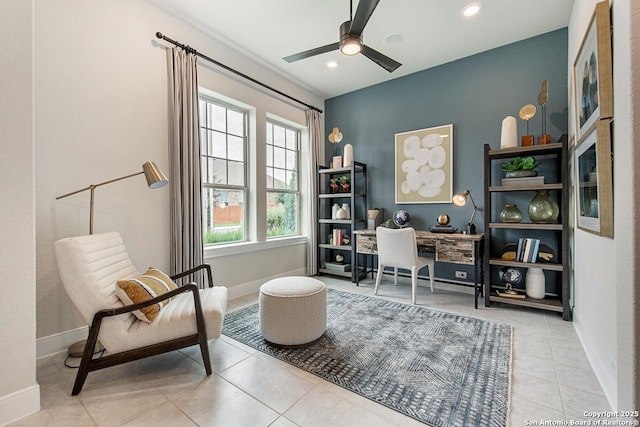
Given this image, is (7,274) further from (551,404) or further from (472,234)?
(472,234)

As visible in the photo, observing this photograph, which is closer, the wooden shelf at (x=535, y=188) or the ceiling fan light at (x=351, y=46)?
the ceiling fan light at (x=351, y=46)

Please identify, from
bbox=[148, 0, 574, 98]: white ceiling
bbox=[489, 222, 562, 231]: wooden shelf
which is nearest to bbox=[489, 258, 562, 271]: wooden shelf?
bbox=[489, 222, 562, 231]: wooden shelf

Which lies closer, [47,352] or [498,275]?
[47,352]

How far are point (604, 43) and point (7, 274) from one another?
3.38 m

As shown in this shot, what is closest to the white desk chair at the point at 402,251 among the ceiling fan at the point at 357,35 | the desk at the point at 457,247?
the desk at the point at 457,247

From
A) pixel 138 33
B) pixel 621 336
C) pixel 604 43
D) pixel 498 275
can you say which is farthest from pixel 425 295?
pixel 138 33

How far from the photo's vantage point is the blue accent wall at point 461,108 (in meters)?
3.12

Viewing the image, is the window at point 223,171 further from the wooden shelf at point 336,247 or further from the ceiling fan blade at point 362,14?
the ceiling fan blade at point 362,14

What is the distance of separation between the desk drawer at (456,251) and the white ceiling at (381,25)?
2340mm

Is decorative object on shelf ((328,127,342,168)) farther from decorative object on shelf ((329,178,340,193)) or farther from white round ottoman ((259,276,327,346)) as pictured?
white round ottoman ((259,276,327,346))

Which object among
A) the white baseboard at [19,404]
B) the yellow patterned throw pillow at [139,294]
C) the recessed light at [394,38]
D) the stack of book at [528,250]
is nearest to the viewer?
the white baseboard at [19,404]

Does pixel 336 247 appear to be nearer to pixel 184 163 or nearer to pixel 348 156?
pixel 348 156

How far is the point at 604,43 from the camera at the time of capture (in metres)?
1.46

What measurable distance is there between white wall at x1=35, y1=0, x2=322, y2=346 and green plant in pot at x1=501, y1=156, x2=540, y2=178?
A: 11.5ft
